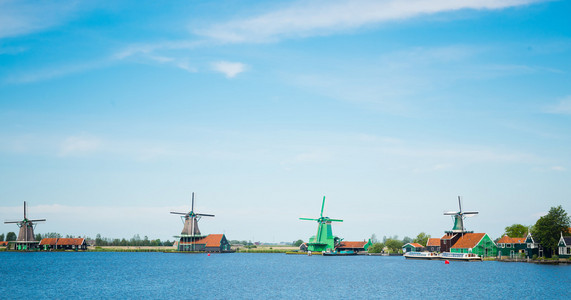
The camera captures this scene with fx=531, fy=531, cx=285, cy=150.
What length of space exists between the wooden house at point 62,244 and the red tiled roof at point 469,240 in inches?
4930

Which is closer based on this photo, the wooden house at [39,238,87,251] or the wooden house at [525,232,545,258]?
the wooden house at [525,232,545,258]

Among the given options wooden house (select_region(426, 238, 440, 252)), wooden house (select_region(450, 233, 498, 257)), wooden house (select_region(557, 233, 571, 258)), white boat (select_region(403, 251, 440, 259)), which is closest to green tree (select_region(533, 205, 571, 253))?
wooden house (select_region(557, 233, 571, 258))

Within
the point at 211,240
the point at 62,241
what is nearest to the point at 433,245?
the point at 211,240

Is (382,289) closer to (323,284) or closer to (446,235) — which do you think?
(323,284)

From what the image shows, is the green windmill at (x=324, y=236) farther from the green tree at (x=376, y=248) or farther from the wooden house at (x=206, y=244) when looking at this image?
the wooden house at (x=206, y=244)

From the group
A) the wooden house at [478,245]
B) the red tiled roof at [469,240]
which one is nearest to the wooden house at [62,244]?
the red tiled roof at [469,240]

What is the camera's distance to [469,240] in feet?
417

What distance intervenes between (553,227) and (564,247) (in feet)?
14.4

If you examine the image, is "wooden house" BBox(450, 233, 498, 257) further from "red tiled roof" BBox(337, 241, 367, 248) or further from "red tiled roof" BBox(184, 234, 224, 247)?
"red tiled roof" BBox(184, 234, 224, 247)

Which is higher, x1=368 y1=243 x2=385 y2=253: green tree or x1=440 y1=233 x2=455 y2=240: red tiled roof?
x1=440 y1=233 x2=455 y2=240: red tiled roof

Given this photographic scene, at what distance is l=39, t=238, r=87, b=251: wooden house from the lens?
180 metres

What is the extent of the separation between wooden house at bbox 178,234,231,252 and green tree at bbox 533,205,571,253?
95054mm

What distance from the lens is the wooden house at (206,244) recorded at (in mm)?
163250

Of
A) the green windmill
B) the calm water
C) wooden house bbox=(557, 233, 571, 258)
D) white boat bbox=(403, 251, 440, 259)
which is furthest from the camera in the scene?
the green windmill
